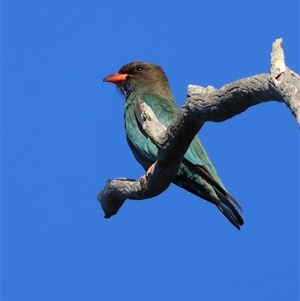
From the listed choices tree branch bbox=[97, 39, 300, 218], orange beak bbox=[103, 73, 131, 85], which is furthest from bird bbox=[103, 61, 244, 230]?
tree branch bbox=[97, 39, 300, 218]

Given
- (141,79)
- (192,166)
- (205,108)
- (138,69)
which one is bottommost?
(205,108)

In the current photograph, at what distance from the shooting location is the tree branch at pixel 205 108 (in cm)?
356

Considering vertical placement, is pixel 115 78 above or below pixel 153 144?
above

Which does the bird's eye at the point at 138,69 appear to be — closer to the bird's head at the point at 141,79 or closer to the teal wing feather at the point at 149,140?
the bird's head at the point at 141,79

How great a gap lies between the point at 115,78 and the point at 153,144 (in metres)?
1.39

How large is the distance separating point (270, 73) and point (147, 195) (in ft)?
6.17

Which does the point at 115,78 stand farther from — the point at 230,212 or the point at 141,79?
the point at 230,212

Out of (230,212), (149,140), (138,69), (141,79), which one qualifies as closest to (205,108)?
(230,212)

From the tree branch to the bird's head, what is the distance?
1825 mm

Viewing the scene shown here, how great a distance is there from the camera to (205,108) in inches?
165

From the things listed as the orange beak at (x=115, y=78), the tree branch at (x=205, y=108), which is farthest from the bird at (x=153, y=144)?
the tree branch at (x=205, y=108)

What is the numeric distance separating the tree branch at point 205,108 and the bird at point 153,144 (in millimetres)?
743

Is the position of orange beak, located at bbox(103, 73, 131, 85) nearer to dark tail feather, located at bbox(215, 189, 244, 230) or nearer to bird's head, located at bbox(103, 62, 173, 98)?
bird's head, located at bbox(103, 62, 173, 98)

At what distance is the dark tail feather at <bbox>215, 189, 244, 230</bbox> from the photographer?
5.90 meters
